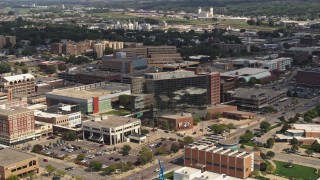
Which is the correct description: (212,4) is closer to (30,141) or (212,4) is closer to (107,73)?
(107,73)

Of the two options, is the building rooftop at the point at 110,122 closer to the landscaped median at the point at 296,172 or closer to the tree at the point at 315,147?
the landscaped median at the point at 296,172

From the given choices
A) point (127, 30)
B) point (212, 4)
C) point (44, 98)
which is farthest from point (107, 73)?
point (212, 4)

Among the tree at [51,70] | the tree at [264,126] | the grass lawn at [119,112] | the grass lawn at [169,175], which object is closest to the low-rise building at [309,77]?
the tree at [264,126]

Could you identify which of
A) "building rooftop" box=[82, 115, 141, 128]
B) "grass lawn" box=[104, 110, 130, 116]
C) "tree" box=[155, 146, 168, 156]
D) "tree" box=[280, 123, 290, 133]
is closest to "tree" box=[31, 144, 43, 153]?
"building rooftop" box=[82, 115, 141, 128]

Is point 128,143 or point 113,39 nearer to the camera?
point 128,143

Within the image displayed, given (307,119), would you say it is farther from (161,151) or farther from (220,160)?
(220,160)
